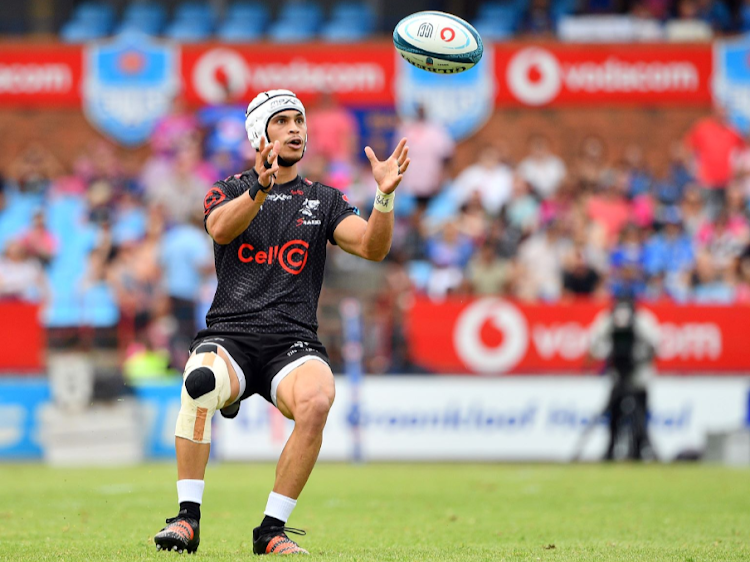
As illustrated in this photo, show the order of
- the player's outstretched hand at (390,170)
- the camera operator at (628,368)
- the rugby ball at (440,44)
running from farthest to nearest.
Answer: the camera operator at (628,368)
the rugby ball at (440,44)
the player's outstretched hand at (390,170)

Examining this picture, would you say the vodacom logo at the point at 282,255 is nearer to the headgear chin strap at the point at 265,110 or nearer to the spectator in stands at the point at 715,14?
the headgear chin strap at the point at 265,110

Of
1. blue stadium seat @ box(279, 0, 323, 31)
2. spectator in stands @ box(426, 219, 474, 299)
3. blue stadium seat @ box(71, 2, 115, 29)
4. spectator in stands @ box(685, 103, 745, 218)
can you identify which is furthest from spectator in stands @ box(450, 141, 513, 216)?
blue stadium seat @ box(71, 2, 115, 29)

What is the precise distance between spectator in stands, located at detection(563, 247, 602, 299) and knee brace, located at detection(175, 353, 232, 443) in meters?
12.1

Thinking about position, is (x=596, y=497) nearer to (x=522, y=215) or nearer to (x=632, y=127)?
(x=522, y=215)

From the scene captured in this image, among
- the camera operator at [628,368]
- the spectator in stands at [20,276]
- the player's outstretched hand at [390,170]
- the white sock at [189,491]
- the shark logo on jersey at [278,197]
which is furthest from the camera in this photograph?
the spectator in stands at [20,276]

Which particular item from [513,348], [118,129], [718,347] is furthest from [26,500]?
[118,129]

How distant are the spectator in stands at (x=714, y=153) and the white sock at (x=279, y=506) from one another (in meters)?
16.1

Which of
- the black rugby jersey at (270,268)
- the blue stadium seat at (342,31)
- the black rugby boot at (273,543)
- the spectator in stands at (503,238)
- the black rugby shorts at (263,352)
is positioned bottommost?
the black rugby boot at (273,543)

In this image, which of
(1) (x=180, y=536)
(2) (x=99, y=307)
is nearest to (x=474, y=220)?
(2) (x=99, y=307)

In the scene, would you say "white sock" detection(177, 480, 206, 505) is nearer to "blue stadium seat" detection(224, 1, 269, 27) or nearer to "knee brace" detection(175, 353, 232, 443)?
"knee brace" detection(175, 353, 232, 443)

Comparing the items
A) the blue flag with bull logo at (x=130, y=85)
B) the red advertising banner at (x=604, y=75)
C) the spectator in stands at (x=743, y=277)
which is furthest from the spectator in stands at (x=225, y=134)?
the spectator in stands at (x=743, y=277)

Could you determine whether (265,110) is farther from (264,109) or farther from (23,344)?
(23,344)

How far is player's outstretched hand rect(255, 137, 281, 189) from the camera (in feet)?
22.0

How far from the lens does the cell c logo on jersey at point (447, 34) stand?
821 cm
